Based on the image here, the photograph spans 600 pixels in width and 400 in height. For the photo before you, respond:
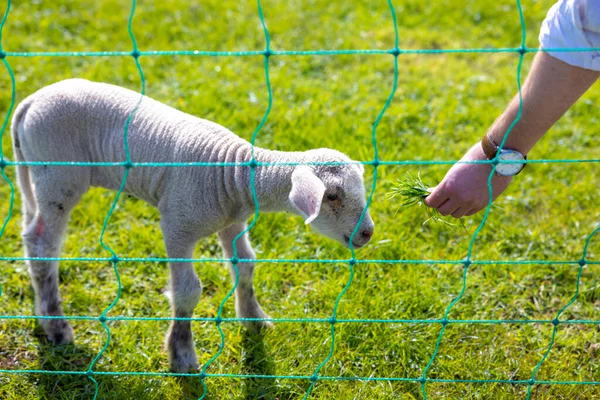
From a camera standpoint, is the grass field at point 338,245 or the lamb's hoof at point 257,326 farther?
the lamb's hoof at point 257,326

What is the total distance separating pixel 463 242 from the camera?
4.45 m

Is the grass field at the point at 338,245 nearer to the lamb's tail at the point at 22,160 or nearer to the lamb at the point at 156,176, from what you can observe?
the lamb at the point at 156,176

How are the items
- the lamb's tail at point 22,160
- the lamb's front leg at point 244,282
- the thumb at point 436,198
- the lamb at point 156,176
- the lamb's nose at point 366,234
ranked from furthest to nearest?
the lamb's front leg at point 244,282 → the lamb's tail at point 22,160 → the lamb at point 156,176 → the lamb's nose at point 366,234 → the thumb at point 436,198

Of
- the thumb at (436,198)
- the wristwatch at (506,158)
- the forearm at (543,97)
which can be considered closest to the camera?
the forearm at (543,97)

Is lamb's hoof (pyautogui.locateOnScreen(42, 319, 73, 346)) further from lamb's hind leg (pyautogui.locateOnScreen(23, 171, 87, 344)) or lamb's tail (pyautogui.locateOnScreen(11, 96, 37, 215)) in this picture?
lamb's tail (pyautogui.locateOnScreen(11, 96, 37, 215))

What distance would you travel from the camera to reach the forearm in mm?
2623

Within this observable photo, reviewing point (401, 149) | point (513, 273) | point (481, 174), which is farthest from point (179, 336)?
point (401, 149)

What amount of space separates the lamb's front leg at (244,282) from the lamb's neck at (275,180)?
458mm

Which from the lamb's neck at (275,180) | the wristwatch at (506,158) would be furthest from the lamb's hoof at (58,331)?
the wristwatch at (506,158)

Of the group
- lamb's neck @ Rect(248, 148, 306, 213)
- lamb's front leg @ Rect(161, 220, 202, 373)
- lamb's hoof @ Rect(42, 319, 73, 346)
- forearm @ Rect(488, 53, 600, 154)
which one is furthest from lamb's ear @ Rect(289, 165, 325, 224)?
lamb's hoof @ Rect(42, 319, 73, 346)

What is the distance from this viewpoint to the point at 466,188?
9.56ft

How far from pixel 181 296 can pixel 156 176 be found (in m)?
0.66

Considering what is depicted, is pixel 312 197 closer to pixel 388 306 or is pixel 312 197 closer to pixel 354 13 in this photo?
pixel 388 306

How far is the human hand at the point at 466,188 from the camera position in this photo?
114 inches
